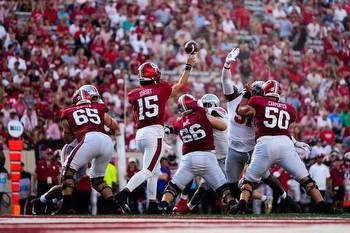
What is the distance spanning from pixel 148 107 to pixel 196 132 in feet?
2.42

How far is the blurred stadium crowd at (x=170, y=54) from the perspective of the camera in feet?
61.3

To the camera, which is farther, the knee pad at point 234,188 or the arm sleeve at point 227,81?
the knee pad at point 234,188

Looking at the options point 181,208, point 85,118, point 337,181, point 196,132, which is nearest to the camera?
point 85,118

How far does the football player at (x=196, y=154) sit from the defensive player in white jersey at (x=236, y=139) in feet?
0.81

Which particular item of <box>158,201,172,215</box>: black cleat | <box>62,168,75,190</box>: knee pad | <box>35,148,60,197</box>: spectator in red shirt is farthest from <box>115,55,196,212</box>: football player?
<box>35,148,60,197</box>: spectator in red shirt

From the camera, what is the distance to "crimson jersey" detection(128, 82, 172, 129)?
12875mm

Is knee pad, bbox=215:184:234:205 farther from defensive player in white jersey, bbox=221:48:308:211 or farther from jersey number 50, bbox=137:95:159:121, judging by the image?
jersey number 50, bbox=137:95:159:121

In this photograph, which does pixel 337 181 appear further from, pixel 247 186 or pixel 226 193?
pixel 247 186

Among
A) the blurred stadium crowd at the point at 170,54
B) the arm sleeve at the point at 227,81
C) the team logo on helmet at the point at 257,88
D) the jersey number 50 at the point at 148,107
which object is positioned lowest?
the jersey number 50 at the point at 148,107

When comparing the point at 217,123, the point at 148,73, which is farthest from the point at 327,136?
the point at 148,73

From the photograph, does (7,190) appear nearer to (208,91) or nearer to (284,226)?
(208,91)

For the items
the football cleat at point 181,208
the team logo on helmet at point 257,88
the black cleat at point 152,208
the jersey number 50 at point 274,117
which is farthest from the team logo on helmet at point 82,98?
the jersey number 50 at point 274,117

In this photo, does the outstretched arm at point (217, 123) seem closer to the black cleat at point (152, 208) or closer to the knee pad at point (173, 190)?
the knee pad at point (173, 190)

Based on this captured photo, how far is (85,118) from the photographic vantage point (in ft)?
41.2
